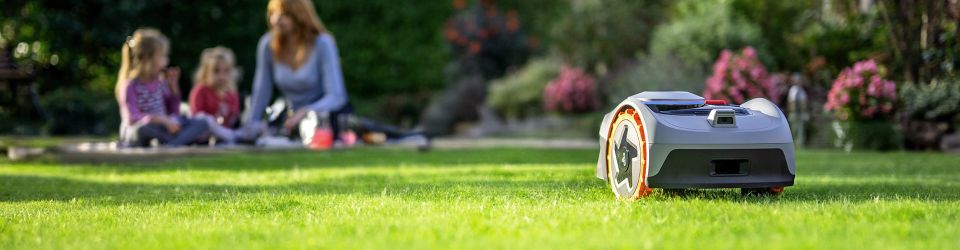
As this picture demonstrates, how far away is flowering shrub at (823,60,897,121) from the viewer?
1602 cm

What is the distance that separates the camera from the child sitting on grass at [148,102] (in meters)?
12.6

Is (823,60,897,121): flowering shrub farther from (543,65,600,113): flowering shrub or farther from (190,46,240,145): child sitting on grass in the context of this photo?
(543,65,600,113): flowering shrub

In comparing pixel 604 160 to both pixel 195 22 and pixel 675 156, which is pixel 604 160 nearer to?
pixel 675 156

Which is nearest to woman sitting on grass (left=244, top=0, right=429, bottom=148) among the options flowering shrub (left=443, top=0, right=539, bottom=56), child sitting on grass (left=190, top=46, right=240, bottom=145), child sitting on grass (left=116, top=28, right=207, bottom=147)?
child sitting on grass (left=190, top=46, right=240, bottom=145)

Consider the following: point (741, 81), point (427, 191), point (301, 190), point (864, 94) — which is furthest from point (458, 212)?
point (741, 81)

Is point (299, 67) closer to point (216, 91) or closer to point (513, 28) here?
point (216, 91)

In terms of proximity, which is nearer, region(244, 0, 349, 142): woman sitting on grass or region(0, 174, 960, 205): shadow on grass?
region(0, 174, 960, 205): shadow on grass

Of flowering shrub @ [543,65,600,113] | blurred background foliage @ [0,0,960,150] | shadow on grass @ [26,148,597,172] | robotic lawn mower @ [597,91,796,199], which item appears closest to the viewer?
robotic lawn mower @ [597,91,796,199]

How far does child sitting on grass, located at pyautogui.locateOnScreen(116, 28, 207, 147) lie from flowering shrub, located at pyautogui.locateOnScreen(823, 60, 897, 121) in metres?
9.45

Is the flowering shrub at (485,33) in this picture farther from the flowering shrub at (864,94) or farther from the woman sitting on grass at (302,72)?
the woman sitting on grass at (302,72)

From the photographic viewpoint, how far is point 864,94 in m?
16.1

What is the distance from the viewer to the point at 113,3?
20797 mm

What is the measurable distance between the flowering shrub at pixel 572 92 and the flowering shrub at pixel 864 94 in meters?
10.5

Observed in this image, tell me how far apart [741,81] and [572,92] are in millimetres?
8126
